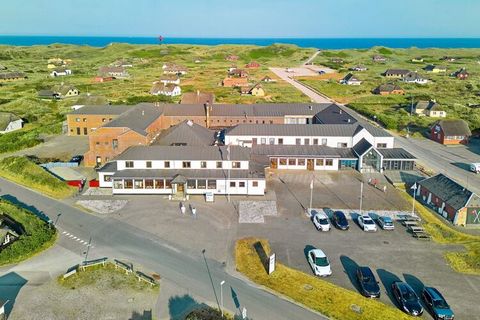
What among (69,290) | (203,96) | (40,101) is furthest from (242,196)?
(40,101)

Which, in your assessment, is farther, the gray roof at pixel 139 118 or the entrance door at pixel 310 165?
the gray roof at pixel 139 118

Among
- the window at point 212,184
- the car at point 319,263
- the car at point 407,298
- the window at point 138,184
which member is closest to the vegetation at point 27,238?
the window at point 138,184

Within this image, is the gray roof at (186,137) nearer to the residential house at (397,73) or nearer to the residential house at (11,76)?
the residential house at (11,76)

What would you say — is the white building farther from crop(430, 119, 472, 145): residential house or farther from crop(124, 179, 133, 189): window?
crop(430, 119, 472, 145): residential house

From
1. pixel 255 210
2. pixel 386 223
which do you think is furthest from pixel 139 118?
pixel 386 223

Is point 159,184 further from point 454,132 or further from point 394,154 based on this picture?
point 454,132

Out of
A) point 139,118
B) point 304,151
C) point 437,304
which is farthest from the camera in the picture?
point 139,118
